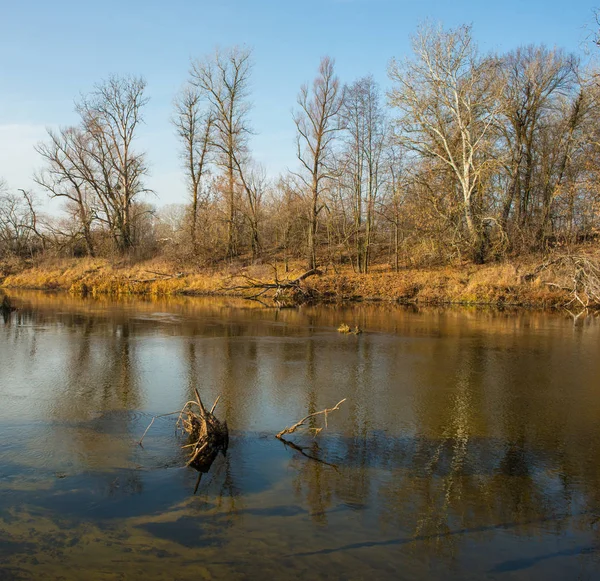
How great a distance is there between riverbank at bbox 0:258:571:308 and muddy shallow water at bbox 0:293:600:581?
12.2 meters

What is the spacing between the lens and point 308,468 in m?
6.12

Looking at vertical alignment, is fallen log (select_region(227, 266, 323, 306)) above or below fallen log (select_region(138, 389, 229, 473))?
above

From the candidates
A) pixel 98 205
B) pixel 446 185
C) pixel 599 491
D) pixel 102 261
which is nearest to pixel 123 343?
pixel 599 491

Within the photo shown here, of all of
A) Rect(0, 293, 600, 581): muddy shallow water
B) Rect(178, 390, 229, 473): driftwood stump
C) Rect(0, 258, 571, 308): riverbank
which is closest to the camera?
Rect(0, 293, 600, 581): muddy shallow water

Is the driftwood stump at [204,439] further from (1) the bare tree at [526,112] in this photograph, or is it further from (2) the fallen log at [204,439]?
(1) the bare tree at [526,112]

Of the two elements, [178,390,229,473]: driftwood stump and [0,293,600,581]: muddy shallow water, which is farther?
[178,390,229,473]: driftwood stump

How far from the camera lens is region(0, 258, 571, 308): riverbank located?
984 inches

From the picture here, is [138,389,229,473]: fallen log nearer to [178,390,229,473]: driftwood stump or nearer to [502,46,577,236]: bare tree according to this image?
[178,390,229,473]: driftwood stump

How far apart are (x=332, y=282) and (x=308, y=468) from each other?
75.5 ft

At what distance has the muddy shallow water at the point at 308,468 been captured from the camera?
4.43 m

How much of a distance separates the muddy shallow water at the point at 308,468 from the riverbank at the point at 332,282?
12.2 meters

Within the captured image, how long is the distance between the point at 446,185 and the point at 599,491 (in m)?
25.4

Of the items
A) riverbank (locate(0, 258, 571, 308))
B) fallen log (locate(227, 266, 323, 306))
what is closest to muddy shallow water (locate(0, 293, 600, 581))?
riverbank (locate(0, 258, 571, 308))

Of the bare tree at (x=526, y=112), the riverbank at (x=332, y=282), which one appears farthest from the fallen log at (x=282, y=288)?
the bare tree at (x=526, y=112)
